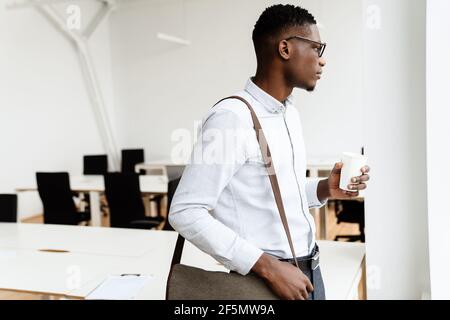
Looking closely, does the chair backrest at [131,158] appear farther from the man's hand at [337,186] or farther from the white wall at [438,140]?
the man's hand at [337,186]

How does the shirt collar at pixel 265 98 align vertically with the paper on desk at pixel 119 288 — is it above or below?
above

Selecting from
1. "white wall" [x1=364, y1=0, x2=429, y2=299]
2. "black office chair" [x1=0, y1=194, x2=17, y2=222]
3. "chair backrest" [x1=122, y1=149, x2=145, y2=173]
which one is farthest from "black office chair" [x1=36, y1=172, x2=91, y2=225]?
"chair backrest" [x1=122, y1=149, x2=145, y2=173]

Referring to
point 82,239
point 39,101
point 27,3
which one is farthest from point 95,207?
point 27,3

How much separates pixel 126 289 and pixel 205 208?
843 millimetres

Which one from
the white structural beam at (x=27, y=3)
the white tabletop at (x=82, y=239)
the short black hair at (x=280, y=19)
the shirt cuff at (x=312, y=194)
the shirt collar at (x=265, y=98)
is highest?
the white structural beam at (x=27, y=3)

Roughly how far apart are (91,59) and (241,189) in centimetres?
597

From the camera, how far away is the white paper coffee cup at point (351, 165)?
2.82ft

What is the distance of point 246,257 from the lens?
82cm

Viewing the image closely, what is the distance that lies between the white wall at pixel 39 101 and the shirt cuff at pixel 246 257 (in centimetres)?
509

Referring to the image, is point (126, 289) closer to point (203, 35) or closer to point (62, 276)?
point (62, 276)

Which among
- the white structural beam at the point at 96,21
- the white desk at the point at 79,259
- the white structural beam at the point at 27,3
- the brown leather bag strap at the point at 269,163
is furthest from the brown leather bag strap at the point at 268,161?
the white structural beam at the point at 96,21

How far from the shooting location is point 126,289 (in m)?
1.51
